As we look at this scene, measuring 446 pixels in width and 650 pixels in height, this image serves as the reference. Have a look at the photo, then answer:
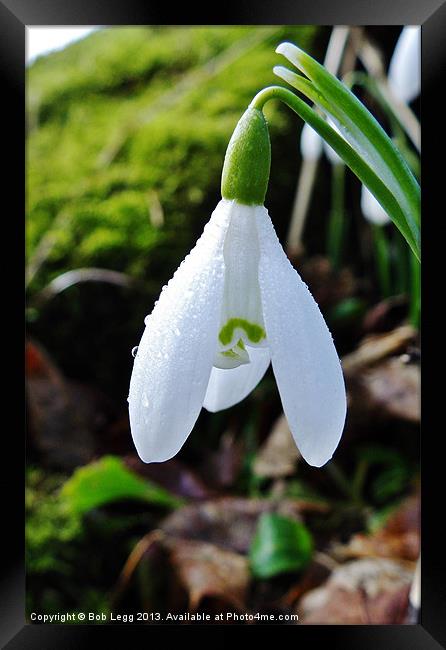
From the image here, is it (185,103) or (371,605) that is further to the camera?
(185,103)

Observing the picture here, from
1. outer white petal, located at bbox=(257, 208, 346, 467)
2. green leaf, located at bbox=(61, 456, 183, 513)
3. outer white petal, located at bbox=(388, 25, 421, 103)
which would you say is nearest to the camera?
outer white petal, located at bbox=(257, 208, 346, 467)

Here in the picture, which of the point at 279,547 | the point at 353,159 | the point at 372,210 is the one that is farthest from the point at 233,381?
the point at 372,210

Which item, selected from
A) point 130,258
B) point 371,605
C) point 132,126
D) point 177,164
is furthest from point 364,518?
point 132,126

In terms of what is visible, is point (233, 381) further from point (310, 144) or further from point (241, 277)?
point (310, 144)

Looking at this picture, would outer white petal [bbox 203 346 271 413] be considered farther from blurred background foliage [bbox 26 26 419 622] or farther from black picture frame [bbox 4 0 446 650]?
blurred background foliage [bbox 26 26 419 622]

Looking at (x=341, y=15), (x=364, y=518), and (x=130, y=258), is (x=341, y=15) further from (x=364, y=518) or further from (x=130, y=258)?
(x=364, y=518)

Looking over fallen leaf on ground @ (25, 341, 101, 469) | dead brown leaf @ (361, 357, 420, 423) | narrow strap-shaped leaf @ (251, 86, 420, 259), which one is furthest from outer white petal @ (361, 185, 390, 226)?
narrow strap-shaped leaf @ (251, 86, 420, 259)
